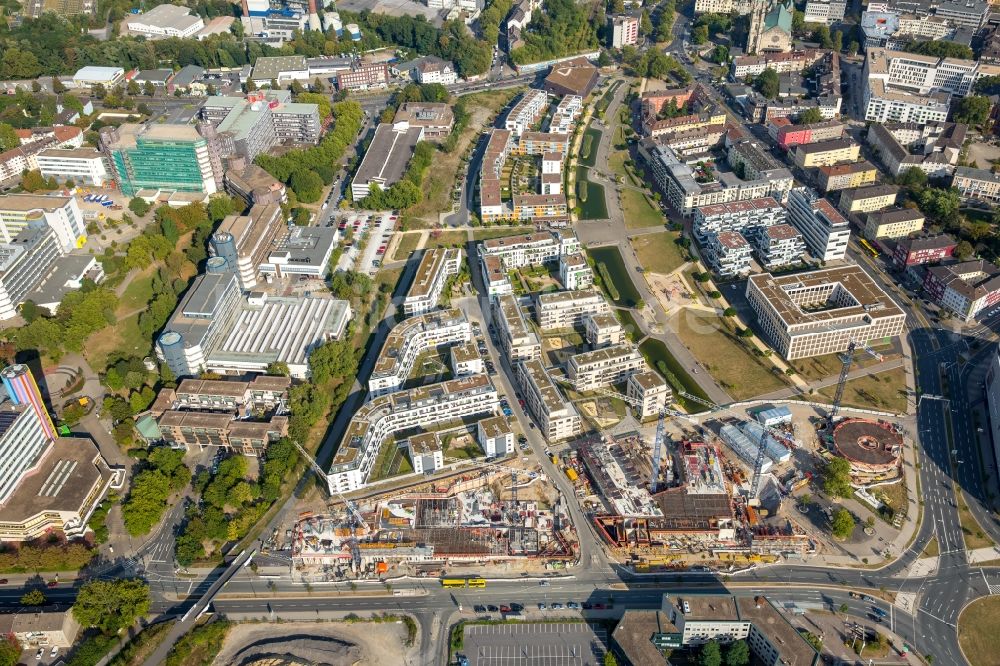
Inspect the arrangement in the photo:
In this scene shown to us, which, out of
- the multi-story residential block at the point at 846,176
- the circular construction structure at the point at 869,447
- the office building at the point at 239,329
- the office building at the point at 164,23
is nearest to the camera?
the circular construction structure at the point at 869,447

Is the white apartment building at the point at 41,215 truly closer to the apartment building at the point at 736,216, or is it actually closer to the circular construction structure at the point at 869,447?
the apartment building at the point at 736,216

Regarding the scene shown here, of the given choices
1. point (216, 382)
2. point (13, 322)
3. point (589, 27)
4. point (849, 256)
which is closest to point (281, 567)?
point (216, 382)

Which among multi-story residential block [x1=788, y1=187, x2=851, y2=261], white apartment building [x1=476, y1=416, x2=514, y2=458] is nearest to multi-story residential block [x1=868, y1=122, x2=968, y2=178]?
multi-story residential block [x1=788, y1=187, x2=851, y2=261]

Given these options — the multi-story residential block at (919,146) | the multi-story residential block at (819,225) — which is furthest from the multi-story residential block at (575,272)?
the multi-story residential block at (919,146)

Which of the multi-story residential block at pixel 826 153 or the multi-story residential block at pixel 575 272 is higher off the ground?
the multi-story residential block at pixel 826 153

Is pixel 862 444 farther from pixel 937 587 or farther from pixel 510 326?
pixel 510 326

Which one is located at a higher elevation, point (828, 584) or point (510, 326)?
point (510, 326)

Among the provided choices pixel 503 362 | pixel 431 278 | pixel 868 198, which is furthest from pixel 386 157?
pixel 868 198
